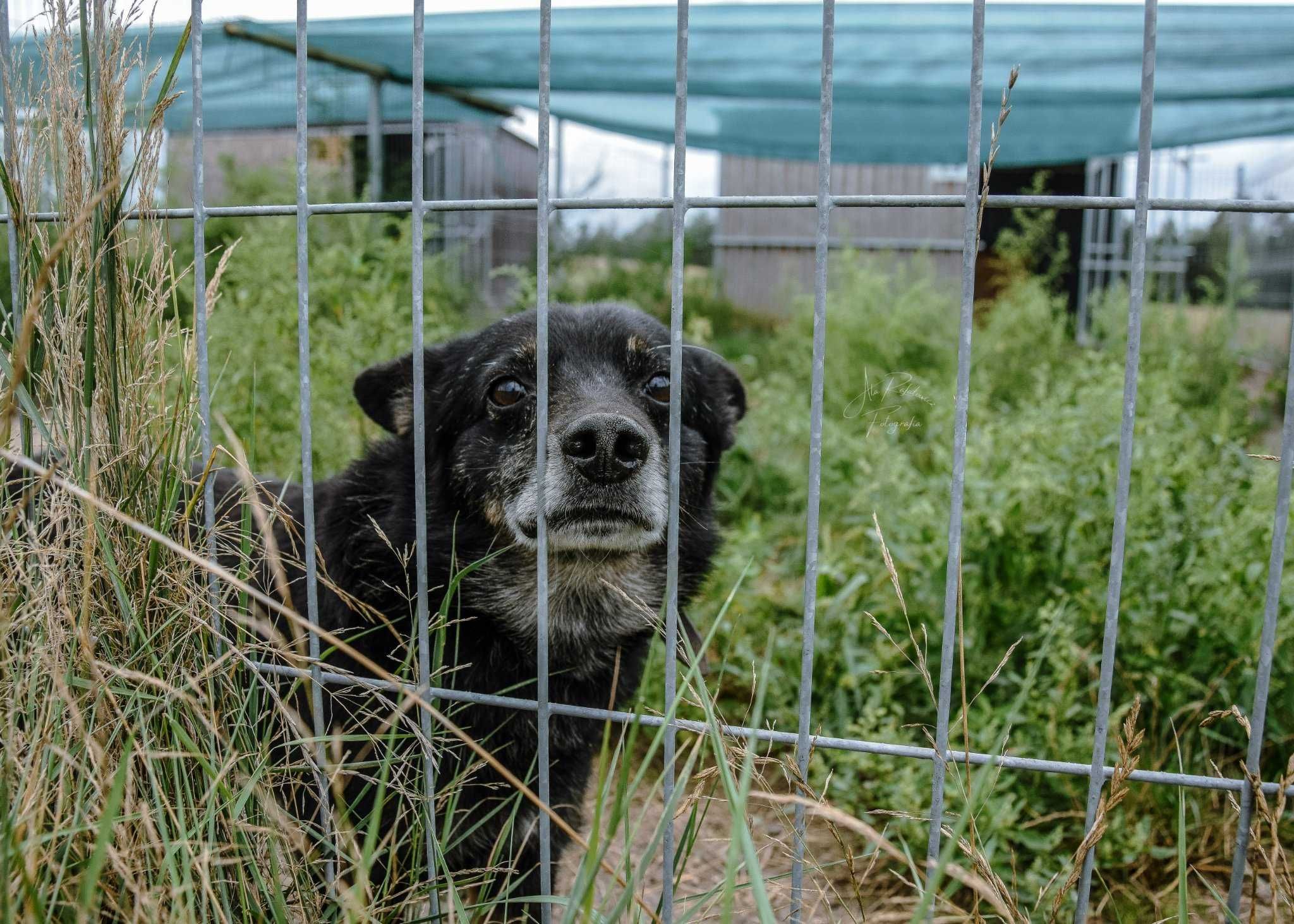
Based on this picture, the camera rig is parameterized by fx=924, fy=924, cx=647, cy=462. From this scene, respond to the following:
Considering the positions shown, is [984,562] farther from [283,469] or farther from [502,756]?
[283,469]

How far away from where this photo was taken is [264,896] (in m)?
1.61

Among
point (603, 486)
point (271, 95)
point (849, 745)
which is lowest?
point (849, 745)

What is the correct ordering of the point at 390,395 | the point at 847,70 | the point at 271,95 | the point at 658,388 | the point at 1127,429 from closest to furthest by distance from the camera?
1. the point at 1127,429
2. the point at 658,388
3. the point at 390,395
4. the point at 847,70
5. the point at 271,95

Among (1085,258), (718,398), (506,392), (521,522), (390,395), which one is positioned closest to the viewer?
(521,522)

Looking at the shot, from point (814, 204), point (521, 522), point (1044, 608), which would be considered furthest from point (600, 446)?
point (1044, 608)

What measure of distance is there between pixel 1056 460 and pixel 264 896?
312 centimetres

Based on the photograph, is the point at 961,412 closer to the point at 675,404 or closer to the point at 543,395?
the point at 675,404

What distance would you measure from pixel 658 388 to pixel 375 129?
785 centimetres

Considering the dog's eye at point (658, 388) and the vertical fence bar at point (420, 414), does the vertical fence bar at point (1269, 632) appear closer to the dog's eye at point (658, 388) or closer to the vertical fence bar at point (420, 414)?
the vertical fence bar at point (420, 414)

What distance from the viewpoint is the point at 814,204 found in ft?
5.06

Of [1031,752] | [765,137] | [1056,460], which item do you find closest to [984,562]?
[1056,460]

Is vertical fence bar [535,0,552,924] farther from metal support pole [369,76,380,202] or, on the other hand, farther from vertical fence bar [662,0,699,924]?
metal support pole [369,76,380,202]

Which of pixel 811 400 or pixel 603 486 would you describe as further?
pixel 603 486

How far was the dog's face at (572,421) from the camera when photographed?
2.29 meters
